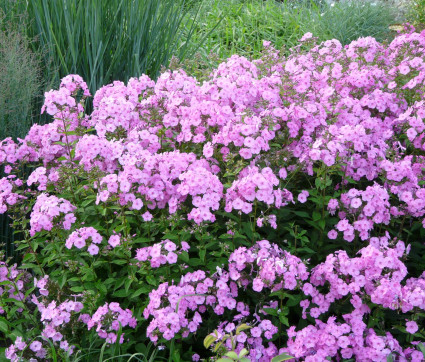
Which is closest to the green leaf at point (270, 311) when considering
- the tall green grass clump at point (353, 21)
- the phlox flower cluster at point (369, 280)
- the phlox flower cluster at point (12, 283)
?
the phlox flower cluster at point (369, 280)

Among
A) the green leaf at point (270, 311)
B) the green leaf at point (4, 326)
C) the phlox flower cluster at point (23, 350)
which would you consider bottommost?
the green leaf at point (4, 326)

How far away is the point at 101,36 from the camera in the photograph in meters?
4.05

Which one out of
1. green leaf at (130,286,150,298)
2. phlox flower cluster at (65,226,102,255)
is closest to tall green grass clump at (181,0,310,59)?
phlox flower cluster at (65,226,102,255)

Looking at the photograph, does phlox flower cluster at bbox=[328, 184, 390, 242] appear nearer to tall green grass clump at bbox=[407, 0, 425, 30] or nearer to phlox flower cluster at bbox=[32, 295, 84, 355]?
phlox flower cluster at bbox=[32, 295, 84, 355]

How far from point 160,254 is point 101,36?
2.31 m

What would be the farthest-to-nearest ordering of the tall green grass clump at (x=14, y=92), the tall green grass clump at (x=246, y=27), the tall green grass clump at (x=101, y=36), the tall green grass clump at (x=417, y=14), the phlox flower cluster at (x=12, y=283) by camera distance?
the tall green grass clump at (x=246, y=27) → the tall green grass clump at (x=417, y=14) → the tall green grass clump at (x=101, y=36) → the tall green grass clump at (x=14, y=92) → the phlox flower cluster at (x=12, y=283)

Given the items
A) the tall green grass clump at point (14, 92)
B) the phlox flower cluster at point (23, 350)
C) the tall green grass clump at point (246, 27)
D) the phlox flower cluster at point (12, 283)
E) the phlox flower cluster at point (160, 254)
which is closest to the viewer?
the phlox flower cluster at point (160, 254)

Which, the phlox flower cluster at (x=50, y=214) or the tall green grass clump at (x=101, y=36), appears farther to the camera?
the tall green grass clump at (x=101, y=36)

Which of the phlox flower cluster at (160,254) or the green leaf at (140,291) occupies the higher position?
the phlox flower cluster at (160,254)

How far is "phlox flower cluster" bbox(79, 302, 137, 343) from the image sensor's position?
2.27 m

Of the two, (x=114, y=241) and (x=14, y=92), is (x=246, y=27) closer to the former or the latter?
(x=14, y=92)

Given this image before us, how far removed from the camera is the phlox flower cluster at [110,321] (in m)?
2.27

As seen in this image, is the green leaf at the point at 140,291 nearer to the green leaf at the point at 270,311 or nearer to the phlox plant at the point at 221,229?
the phlox plant at the point at 221,229

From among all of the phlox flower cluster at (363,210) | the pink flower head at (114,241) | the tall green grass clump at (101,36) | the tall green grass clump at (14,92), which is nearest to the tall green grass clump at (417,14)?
the tall green grass clump at (101,36)
